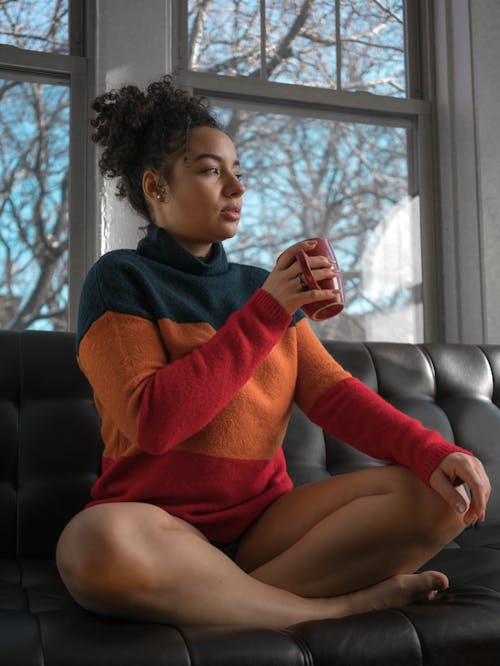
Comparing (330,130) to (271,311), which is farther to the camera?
(330,130)

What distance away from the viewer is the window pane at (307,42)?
2.56 metres

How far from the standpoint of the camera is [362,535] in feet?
4.01

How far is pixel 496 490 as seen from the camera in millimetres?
1926

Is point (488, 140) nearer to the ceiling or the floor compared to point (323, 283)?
nearer to the ceiling

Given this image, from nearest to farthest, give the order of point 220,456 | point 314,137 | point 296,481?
point 220,456, point 296,481, point 314,137

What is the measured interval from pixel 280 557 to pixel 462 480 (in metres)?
0.29

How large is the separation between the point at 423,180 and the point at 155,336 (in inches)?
65.7

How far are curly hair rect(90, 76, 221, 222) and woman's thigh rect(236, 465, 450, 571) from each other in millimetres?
606

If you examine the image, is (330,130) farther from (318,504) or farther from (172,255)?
(318,504)

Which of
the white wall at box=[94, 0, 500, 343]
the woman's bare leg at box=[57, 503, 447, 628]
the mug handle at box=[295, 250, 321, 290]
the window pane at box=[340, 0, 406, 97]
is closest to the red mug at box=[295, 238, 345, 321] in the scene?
the mug handle at box=[295, 250, 321, 290]

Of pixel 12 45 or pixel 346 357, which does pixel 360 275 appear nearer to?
pixel 346 357

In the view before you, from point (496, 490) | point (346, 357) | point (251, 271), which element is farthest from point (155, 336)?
point (496, 490)

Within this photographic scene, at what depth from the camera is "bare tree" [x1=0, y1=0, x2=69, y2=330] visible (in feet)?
7.53

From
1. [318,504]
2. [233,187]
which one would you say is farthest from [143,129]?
[318,504]
